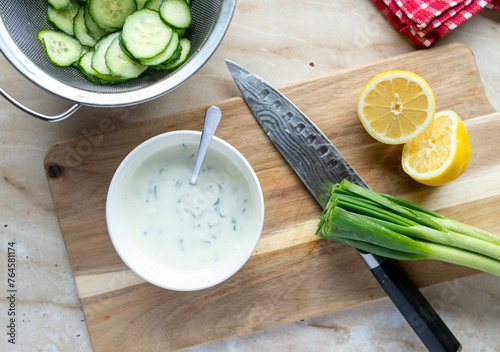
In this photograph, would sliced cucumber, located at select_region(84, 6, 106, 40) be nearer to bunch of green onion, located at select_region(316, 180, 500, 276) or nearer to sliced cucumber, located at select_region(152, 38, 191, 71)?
sliced cucumber, located at select_region(152, 38, 191, 71)

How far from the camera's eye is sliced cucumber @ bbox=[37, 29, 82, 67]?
53.8 inches

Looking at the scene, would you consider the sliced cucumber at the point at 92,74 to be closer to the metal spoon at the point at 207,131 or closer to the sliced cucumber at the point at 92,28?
the sliced cucumber at the point at 92,28

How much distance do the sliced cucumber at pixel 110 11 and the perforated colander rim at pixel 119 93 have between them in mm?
232

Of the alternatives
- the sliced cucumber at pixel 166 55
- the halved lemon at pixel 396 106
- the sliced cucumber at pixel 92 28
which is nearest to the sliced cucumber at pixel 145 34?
the sliced cucumber at pixel 166 55

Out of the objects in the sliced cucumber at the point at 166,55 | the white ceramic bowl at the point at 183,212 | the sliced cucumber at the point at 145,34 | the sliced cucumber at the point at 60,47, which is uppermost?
the sliced cucumber at the point at 145,34

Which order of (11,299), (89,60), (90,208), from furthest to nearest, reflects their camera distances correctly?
1. (11,299)
2. (90,208)
3. (89,60)

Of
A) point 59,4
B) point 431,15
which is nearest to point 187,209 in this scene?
point 59,4

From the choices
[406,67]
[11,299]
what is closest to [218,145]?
[406,67]

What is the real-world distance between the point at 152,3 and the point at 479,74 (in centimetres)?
113

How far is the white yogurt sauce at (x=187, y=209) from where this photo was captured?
1.41m

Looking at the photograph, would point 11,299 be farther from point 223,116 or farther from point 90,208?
point 223,116

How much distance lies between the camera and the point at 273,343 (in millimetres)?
1645

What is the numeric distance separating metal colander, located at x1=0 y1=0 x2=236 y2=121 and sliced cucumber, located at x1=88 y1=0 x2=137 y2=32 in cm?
17

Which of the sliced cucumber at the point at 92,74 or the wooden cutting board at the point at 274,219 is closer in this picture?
the sliced cucumber at the point at 92,74
